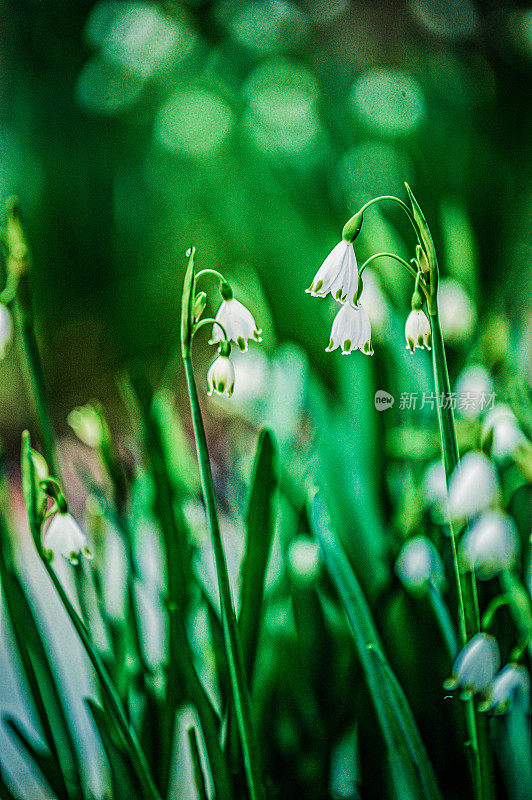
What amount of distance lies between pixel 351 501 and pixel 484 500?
0.56 ft

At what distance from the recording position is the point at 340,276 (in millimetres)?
771

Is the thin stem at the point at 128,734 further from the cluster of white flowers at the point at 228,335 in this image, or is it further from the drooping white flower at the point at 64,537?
the cluster of white flowers at the point at 228,335

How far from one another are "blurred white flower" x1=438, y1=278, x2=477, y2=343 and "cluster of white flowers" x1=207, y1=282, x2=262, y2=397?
25cm

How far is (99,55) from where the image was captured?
2.79 ft

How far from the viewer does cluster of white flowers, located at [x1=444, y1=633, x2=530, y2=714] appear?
0.83m

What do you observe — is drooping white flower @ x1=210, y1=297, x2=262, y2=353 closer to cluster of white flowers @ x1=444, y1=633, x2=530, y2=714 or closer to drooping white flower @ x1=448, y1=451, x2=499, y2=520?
drooping white flower @ x1=448, y1=451, x2=499, y2=520

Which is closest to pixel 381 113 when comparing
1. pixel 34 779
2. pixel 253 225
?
pixel 253 225

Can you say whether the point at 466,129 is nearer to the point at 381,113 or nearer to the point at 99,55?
the point at 381,113

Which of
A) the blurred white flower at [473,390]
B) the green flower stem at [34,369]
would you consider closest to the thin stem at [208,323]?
the green flower stem at [34,369]

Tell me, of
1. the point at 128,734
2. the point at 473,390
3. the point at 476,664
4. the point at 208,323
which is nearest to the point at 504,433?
the point at 473,390

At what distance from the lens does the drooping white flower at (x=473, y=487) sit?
81 centimetres

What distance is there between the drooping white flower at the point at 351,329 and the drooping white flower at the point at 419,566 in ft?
0.88

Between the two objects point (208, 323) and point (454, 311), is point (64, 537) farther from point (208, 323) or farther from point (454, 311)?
point (454, 311)

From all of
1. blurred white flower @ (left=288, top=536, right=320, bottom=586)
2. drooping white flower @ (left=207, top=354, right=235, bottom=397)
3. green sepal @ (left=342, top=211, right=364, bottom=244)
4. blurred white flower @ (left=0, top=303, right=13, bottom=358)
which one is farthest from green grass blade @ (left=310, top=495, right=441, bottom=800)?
blurred white flower @ (left=0, top=303, right=13, bottom=358)
